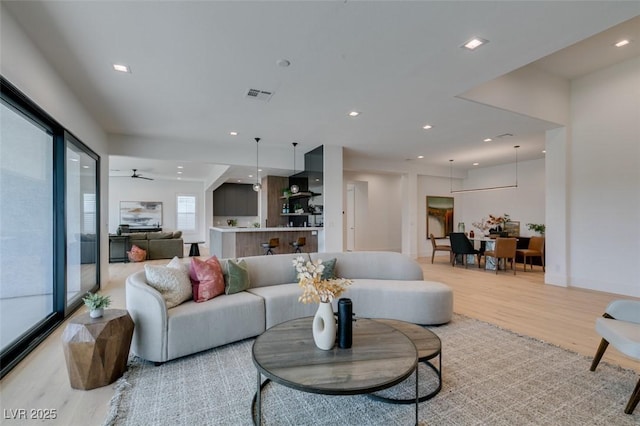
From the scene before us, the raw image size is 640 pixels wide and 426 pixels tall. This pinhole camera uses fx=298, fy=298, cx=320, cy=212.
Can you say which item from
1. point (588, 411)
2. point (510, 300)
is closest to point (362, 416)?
point (588, 411)

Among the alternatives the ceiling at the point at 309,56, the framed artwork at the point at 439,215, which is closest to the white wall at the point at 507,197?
the framed artwork at the point at 439,215

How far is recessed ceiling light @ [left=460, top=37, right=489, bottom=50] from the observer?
2749 mm

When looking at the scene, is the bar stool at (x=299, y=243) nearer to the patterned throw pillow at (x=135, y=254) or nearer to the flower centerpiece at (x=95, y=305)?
the flower centerpiece at (x=95, y=305)

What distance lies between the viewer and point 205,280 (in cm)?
301

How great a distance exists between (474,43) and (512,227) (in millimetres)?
7524

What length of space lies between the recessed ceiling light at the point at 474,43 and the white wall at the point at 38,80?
12.6 feet

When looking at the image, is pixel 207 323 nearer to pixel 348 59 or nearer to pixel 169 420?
pixel 169 420

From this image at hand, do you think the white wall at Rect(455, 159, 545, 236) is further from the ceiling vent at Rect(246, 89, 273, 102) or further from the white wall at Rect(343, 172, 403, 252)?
the ceiling vent at Rect(246, 89, 273, 102)

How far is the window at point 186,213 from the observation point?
40.6ft

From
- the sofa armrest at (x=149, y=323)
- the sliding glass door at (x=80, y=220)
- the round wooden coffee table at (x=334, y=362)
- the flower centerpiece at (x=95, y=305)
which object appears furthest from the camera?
the sliding glass door at (x=80, y=220)

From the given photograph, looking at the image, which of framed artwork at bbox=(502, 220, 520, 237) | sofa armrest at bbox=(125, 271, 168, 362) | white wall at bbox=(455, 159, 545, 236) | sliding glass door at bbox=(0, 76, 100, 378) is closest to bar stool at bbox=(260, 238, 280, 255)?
sliding glass door at bbox=(0, 76, 100, 378)

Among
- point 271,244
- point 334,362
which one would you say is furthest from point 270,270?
point 271,244

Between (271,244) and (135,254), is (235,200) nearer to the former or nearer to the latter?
(135,254)

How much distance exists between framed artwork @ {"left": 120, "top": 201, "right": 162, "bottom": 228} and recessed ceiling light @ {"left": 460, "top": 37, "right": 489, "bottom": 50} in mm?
12110
